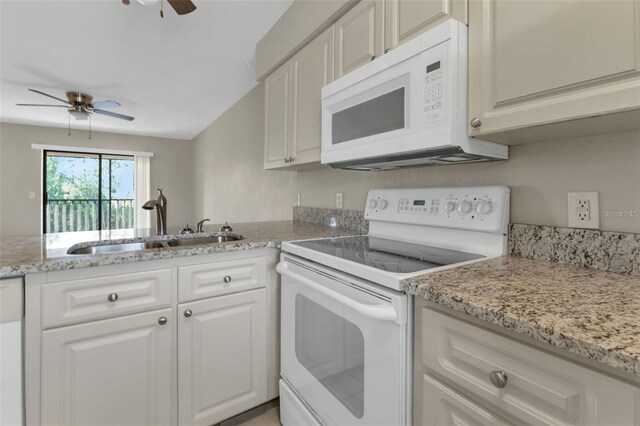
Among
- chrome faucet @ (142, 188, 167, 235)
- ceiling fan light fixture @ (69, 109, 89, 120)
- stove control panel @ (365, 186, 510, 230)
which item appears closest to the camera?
stove control panel @ (365, 186, 510, 230)

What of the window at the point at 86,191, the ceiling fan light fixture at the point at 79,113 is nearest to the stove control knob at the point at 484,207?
the ceiling fan light fixture at the point at 79,113

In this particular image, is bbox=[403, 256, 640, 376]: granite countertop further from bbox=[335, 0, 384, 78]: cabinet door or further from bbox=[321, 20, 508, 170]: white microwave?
bbox=[335, 0, 384, 78]: cabinet door

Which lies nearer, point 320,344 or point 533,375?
point 533,375

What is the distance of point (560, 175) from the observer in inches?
42.5

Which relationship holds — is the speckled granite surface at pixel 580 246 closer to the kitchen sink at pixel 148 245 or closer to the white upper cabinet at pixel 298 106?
the white upper cabinet at pixel 298 106

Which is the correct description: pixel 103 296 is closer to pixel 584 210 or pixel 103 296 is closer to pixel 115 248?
pixel 115 248

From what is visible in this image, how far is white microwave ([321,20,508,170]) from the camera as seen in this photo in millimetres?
1022

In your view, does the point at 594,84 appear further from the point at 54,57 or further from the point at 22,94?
the point at 22,94

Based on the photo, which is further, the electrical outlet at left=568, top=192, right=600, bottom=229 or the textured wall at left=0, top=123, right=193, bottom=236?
the textured wall at left=0, top=123, right=193, bottom=236

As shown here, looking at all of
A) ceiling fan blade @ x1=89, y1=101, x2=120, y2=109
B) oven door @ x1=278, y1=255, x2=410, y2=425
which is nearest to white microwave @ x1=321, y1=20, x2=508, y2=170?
oven door @ x1=278, y1=255, x2=410, y2=425

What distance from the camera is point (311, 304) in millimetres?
1267

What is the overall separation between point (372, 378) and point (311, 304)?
0.40m

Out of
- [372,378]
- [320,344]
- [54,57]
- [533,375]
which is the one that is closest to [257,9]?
[54,57]

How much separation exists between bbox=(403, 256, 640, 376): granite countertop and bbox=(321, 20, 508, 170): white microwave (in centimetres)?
43
